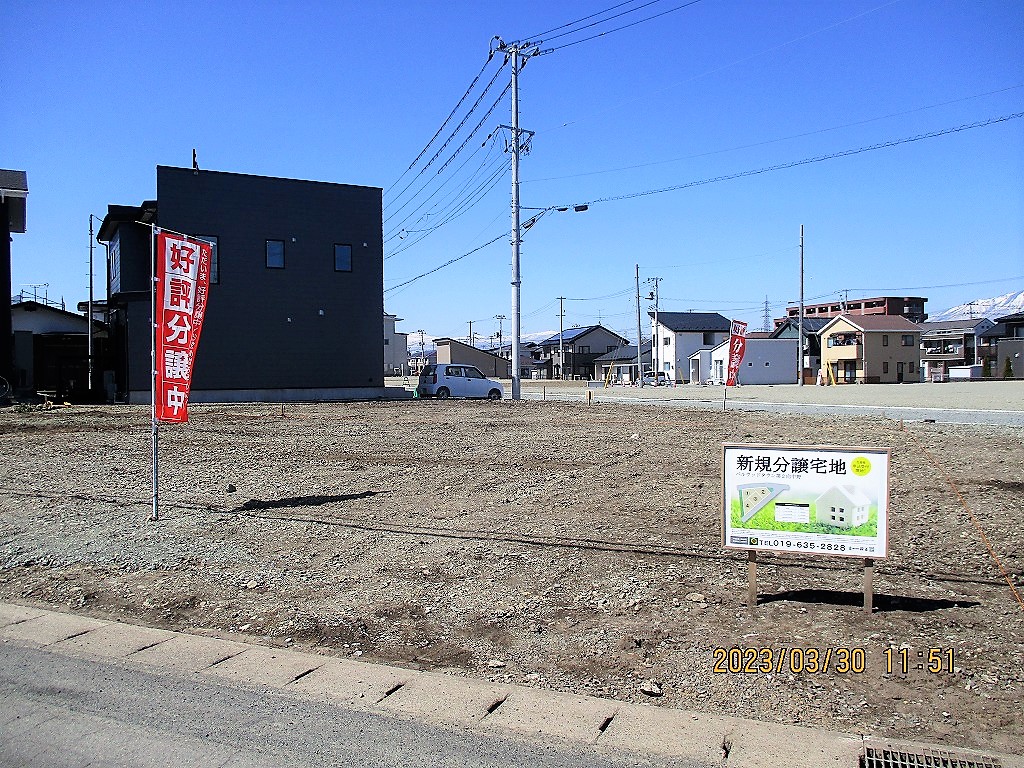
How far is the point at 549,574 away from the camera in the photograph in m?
5.67

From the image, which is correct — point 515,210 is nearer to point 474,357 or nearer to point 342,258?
point 342,258

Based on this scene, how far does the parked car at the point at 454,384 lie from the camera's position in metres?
32.0

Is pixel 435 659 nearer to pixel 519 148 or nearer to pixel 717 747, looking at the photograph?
pixel 717 747

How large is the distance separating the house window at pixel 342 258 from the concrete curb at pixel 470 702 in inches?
1120

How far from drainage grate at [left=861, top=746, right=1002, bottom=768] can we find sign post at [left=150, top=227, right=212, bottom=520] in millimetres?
6483

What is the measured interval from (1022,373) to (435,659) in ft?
244

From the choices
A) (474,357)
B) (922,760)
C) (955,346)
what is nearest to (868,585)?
(922,760)

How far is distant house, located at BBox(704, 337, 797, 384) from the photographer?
60.6 metres

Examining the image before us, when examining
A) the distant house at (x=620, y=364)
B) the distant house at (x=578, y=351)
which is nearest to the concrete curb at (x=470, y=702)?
the distant house at (x=620, y=364)

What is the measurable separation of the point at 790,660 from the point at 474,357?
315ft

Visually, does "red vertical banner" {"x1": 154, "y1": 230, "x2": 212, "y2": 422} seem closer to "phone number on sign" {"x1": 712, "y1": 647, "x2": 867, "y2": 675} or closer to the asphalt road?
the asphalt road

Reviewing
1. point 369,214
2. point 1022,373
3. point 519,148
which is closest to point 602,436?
point 519,148

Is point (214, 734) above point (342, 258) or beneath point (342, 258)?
beneath

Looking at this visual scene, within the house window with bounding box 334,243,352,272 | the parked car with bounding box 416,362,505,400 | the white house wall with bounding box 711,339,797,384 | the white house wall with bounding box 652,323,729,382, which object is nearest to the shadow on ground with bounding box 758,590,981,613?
the parked car with bounding box 416,362,505,400
